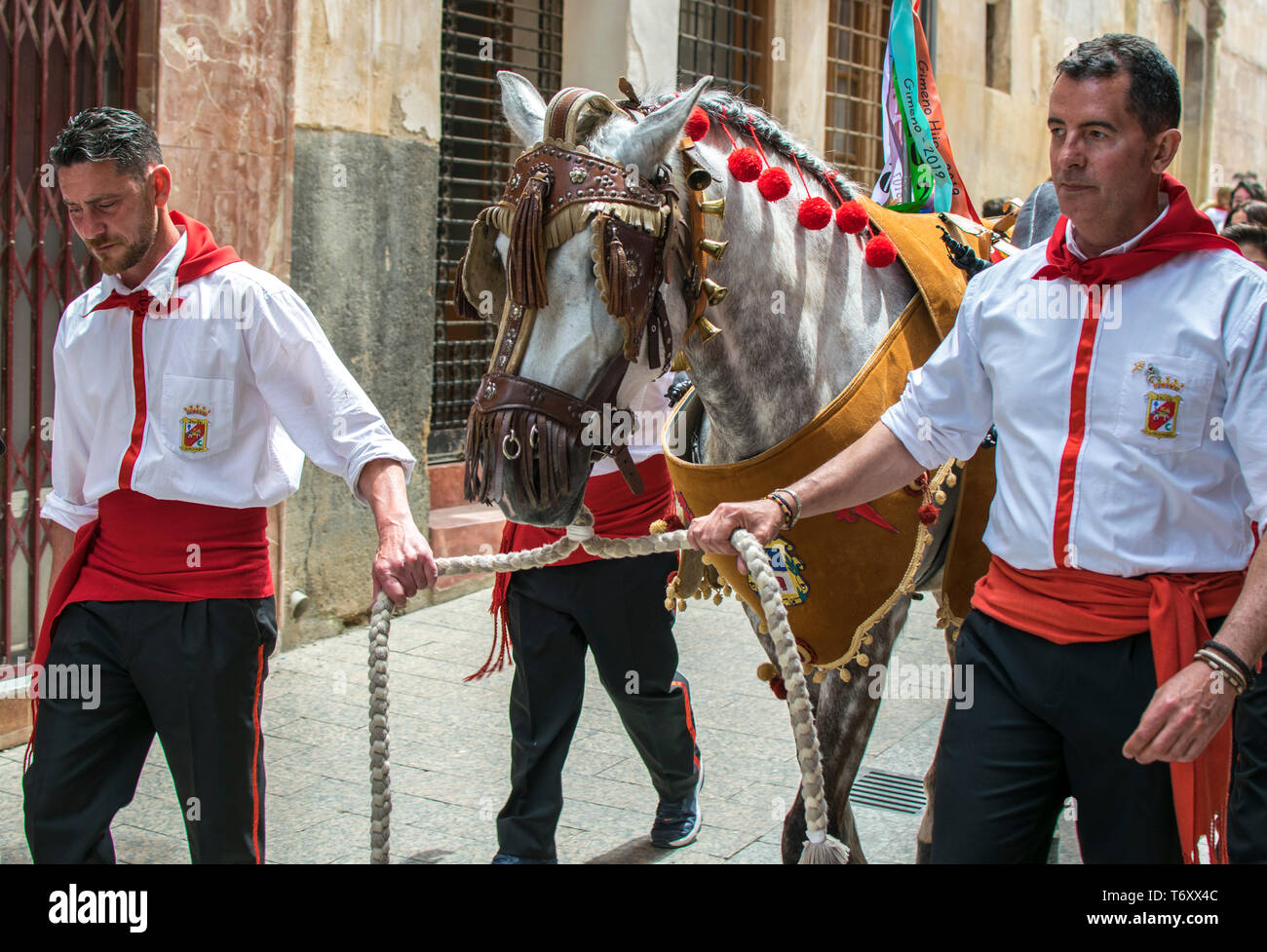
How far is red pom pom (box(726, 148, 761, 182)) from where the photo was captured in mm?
3029

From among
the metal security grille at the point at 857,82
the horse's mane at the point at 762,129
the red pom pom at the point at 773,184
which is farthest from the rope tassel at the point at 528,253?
the metal security grille at the point at 857,82

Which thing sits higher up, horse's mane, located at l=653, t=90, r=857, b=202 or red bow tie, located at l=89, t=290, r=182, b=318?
horse's mane, located at l=653, t=90, r=857, b=202

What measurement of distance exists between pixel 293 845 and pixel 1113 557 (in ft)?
9.53

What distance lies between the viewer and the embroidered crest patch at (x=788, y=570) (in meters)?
3.20

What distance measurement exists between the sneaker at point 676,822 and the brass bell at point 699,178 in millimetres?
A: 2191

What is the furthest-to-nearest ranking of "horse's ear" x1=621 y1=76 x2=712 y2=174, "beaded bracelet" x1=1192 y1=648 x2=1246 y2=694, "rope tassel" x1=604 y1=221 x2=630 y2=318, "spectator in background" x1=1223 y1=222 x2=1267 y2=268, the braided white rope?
1. "spectator in background" x1=1223 y1=222 x2=1267 y2=268
2. "horse's ear" x1=621 y1=76 x2=712 y2=174
3. "rope tassel" x1=604 y1=221 x2=630 y2=318
4. the braided white rope
5. "beaded bracelet" x1=1192 y1=648 x2=1246 y2=694

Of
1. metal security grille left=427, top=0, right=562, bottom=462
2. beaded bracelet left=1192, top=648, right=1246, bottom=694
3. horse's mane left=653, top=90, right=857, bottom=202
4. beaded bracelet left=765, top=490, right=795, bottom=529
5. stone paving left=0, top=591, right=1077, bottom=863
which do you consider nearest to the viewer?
beaded bracelet left=1192, top=648, right=1246, bottom=694

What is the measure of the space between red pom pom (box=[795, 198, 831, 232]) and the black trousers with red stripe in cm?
154

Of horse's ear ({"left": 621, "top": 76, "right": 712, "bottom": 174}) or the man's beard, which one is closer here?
horse's ear ({"left": 621, "top": 76, "right": 712, "bottom": 174})

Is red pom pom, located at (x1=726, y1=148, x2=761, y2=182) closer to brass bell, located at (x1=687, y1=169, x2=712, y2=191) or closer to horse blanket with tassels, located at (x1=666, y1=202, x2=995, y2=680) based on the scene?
brass bell, located at (x1=687, y1=169, x2=712, y2=191)

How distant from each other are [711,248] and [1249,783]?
166cm

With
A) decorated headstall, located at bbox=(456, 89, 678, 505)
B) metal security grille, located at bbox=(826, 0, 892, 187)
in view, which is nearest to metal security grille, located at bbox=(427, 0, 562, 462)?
metal security grille, located at bbox=(826, 0, 892, 187)

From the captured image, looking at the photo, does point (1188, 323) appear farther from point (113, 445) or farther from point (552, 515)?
point (113, 445)

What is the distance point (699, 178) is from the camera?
2891 millimetres
